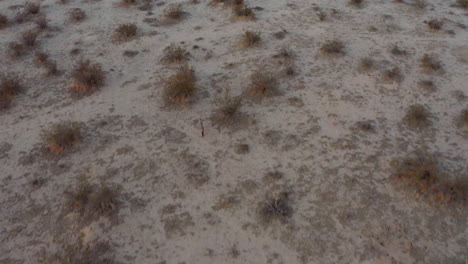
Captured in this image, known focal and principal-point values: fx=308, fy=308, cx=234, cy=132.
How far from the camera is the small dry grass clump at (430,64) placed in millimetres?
8638

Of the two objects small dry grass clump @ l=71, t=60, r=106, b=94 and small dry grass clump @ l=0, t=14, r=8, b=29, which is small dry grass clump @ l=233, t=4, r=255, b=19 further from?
small dry grass clump @ l=0, t=14, r=8, b=29

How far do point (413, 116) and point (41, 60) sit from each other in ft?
33.9

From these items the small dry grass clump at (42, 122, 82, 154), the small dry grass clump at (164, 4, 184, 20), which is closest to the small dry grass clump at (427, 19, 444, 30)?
the small dry grass clump at (164, 4, 184, 20)

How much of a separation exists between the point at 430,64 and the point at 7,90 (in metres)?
11.4

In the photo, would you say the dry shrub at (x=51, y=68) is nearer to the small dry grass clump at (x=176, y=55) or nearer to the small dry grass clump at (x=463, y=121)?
the small dry grass clump at (x=176, y=55)

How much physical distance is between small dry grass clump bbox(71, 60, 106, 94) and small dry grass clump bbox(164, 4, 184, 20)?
158 inches

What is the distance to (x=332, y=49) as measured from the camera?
9297 millimetres

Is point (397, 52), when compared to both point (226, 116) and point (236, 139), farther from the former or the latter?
point (236, 139)

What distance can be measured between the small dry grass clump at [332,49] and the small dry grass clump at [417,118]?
2926mm

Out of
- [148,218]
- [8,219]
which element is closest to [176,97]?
[148,218]

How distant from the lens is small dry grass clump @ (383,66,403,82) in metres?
8.38

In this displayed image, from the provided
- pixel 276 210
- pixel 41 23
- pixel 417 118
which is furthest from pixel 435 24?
pixel 41 23

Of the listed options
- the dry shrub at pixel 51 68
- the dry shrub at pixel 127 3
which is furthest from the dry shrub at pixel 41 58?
the dry shrub at pixel 127 3

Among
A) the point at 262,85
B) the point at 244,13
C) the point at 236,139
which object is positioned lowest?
Result: the point at 236,139
